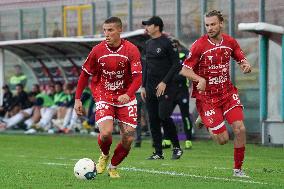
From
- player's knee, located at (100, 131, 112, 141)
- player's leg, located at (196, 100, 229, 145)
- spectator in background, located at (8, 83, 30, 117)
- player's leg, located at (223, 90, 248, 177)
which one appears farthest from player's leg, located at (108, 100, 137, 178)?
spectator in background, located at (8, 83, 30, 117)

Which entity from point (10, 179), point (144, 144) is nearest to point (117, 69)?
point (10, 179)

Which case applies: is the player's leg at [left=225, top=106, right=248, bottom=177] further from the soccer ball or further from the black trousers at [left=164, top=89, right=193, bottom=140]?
the black trousers at [left=164, top=89, right=193, bottom=140]

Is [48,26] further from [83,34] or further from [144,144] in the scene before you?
[144,144]

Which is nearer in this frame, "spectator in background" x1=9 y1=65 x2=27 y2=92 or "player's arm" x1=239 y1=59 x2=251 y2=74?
"player's arm" x1=239 y1=59 x2=251 y2=74

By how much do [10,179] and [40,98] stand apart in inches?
625

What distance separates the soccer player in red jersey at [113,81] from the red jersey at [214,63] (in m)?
0.75

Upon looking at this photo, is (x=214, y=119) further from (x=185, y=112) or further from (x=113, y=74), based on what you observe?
(x=185, y=112)

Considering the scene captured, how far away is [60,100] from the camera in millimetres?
26594

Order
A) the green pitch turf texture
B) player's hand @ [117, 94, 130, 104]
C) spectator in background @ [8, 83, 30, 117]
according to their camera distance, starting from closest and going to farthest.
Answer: the green pitch turf texture < player's hand @ [117, 94, 130, 104] < spectator in background @ [8, 83, 30, 117]

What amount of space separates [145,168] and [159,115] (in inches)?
99.0

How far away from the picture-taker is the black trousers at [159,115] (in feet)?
51.6

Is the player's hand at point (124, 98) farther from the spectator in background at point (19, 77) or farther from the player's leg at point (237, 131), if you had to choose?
the spectator in background at point (19, 77)

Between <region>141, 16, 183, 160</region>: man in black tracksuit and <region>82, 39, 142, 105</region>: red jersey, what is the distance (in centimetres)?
368

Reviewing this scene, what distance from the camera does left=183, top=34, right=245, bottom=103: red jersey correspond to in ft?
39.5
